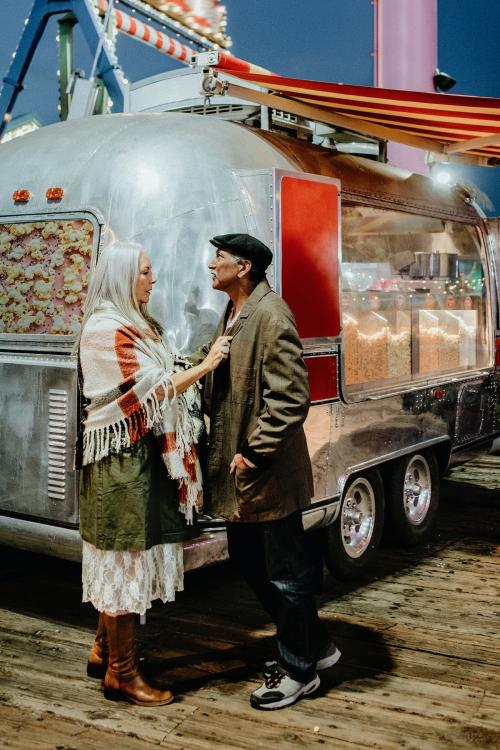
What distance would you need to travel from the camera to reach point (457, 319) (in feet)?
24.6

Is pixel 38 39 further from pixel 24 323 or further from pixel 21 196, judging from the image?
pixel 24 323

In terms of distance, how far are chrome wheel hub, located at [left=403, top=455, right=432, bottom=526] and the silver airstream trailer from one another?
0.41 metres

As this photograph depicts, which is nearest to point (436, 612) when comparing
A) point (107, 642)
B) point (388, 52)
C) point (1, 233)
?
point (107, 642)

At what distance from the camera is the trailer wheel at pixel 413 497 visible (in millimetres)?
6148

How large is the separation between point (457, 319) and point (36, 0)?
11.7 meters

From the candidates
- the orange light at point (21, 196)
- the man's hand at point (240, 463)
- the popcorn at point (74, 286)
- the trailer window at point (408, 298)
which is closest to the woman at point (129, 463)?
the man's hand at point (240, 463)

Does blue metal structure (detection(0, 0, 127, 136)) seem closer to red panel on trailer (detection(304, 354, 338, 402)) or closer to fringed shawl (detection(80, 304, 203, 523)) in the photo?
red panel on trailer (detection(304, 354, 338, 402))

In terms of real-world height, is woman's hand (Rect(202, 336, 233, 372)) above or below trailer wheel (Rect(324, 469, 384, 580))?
above

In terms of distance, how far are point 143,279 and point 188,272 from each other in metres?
0.75

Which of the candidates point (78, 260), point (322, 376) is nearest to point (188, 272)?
point (78, 260)

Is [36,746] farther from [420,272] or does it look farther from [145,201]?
[420,272]

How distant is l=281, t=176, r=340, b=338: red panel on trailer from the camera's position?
4.75 m

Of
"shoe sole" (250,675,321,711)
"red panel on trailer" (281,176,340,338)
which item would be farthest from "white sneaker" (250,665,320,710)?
"red panel on trailer" (281,176,340,338)

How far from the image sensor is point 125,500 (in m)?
3.69
